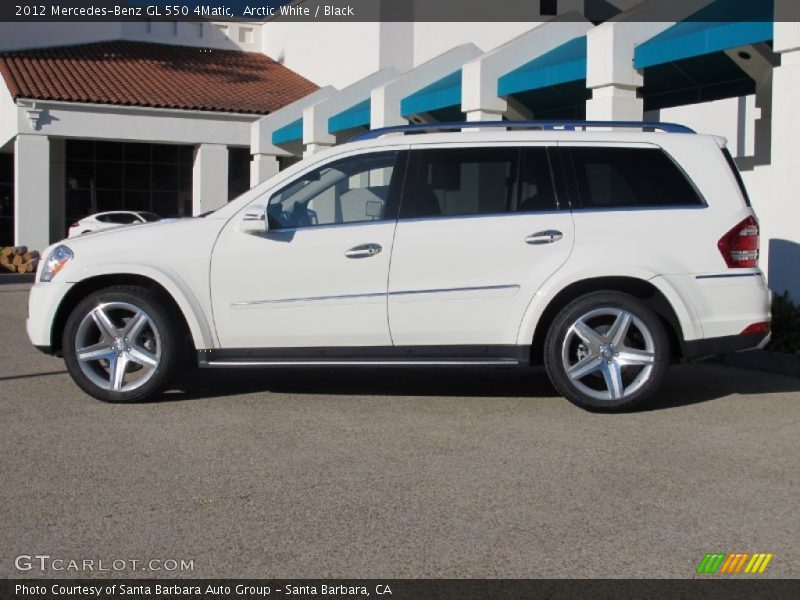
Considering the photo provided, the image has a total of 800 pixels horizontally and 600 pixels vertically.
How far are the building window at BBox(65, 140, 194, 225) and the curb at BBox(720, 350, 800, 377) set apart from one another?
26.4 meters

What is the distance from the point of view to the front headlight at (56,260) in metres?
7.25

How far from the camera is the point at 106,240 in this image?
723 centimetres

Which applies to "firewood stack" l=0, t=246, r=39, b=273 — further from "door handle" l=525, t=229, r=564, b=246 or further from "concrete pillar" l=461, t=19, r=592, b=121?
"door handle" l=525, t=229, r=564, b=246

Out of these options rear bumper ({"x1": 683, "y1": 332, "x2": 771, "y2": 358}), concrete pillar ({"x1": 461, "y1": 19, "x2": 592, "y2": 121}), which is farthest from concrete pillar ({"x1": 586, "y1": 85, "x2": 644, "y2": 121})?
rear bumper ({"x1": 683, "y1": 332, "x2": 771, "y2": 358})

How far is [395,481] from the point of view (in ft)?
17.0

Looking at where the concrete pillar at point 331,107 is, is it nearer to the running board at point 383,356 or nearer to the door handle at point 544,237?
the running board at point 383,356

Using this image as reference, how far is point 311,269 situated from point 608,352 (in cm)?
212

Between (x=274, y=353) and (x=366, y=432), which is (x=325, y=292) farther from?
(x=366, y=432)

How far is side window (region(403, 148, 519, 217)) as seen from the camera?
7094 mm

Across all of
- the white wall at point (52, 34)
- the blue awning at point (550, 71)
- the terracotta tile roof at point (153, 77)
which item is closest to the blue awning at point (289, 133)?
the terracotta tile roof at point (153, 77)

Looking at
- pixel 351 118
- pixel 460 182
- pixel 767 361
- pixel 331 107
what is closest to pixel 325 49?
pixel 331 107

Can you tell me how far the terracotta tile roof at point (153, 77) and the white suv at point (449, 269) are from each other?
21948 mm

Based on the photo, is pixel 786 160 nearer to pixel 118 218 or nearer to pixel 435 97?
pixel 435 97

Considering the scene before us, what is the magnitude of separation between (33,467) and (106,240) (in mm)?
2248
